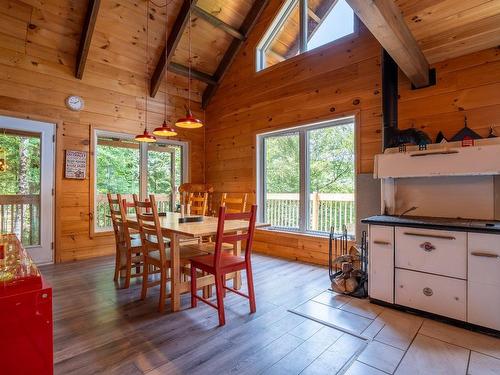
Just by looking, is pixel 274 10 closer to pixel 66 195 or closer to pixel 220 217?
pixel 220 217

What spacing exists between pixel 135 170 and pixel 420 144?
4.23 meters

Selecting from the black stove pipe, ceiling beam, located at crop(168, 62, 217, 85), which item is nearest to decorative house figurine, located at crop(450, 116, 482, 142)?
the black stove pipe

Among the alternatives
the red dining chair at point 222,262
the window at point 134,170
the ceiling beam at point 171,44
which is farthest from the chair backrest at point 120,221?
the ceiling beam at point 171,44

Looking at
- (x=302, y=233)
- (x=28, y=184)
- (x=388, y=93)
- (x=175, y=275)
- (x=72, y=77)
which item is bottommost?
(x=175, y=275)

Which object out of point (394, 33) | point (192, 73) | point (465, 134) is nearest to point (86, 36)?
point (192, 73)

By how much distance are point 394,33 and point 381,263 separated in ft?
6.26

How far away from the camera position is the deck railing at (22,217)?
3.73 metres

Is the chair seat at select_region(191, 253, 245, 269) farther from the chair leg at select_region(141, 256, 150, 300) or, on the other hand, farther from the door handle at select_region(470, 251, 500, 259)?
the door handle at select_region(470, 251, 500, 259)

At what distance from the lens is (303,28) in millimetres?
4293

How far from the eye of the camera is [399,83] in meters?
3.29

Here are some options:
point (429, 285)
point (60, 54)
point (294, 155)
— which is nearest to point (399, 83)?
point (294, 155)

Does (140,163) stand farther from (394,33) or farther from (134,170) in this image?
(394,33)

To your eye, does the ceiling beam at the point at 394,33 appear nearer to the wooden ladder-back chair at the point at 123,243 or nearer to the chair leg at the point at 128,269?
the wooden ladder-back chair at the point at 123,243

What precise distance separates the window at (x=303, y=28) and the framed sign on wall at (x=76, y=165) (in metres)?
3.18
